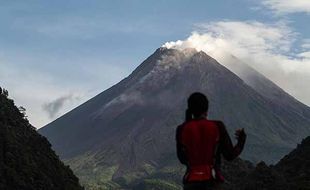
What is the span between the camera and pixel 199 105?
10031 mm

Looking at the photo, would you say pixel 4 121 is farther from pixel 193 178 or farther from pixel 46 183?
pixel 193 178

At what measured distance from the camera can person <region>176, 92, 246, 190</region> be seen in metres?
9.81

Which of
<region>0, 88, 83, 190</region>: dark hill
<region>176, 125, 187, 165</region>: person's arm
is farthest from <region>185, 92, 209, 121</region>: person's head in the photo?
<region>0, 88, 83, 190</region>: dark hill

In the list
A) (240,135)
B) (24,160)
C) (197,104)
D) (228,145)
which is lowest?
(228,145)

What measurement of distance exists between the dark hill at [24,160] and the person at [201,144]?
12916 centimetres

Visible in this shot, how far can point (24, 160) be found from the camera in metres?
152

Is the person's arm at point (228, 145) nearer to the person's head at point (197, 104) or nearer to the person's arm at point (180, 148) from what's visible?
the person's head at point (197, 104)

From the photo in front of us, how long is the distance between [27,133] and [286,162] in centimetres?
7322

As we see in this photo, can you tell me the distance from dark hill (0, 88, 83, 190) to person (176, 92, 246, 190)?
129 m

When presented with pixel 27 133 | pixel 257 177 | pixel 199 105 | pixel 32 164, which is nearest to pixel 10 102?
pixel 27 133

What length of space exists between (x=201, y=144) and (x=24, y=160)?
14664 cm

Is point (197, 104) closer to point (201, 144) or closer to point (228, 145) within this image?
point (201, 144)

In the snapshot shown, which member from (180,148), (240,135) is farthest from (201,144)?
(240,135)

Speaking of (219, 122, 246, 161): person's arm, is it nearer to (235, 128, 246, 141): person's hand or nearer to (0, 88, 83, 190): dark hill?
(235, 128, 246, 141): person's hand
